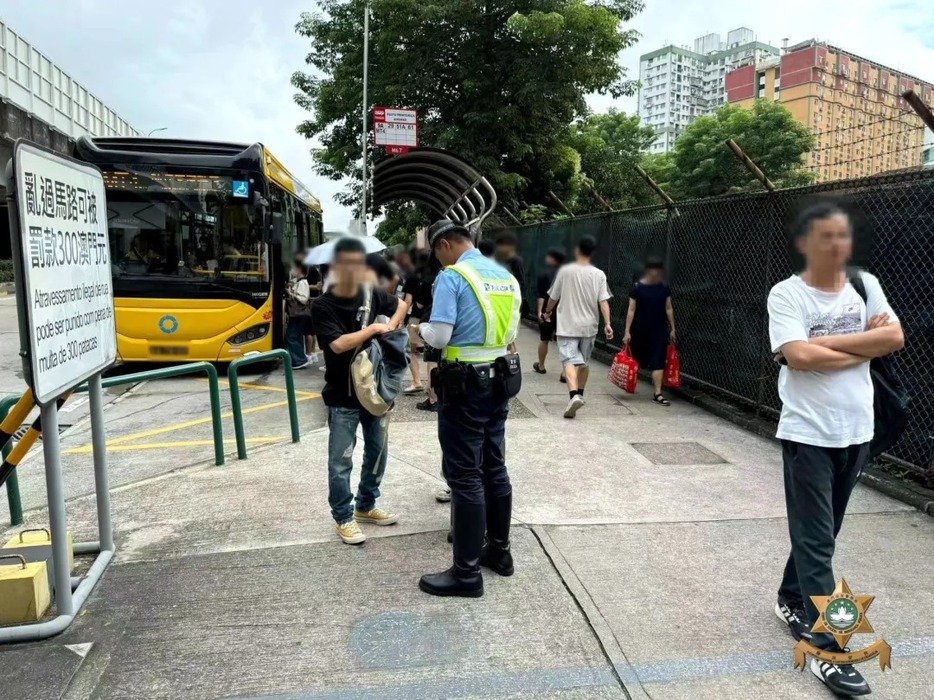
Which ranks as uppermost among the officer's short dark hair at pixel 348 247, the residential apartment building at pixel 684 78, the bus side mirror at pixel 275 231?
the residential apartment building at pixel 684 78

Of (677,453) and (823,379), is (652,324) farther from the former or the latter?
(823,379)

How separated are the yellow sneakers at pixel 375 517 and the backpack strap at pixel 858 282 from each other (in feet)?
8.97

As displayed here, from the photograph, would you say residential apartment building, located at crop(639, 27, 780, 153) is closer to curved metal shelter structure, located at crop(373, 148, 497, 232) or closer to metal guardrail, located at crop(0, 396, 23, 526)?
curved metal shelter structure, located at crop(373, 148, 497, 232)

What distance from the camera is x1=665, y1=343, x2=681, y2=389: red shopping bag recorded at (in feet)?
25.6

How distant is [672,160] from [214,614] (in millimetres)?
34245

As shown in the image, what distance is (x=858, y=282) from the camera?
2.83 meters

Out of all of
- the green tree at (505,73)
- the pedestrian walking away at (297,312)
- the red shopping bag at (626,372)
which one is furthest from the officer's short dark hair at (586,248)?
the green tree at (505,73)

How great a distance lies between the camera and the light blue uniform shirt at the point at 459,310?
330 centimetres

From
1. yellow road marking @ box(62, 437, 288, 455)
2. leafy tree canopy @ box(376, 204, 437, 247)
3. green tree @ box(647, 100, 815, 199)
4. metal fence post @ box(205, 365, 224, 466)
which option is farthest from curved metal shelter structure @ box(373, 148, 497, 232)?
green tree @ box(647, 100, 815, 199)

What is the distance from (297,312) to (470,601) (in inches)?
292

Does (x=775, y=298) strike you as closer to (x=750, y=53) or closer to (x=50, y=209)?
(x=50, y=209)

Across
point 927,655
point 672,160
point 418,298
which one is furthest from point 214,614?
point 672,160

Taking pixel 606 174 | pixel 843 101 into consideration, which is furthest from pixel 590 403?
pixel 843 101

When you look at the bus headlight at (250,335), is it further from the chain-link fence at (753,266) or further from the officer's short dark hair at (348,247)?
the officer's short dark hair at (348,247)
